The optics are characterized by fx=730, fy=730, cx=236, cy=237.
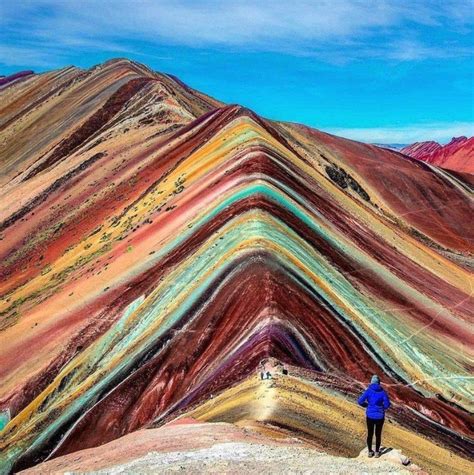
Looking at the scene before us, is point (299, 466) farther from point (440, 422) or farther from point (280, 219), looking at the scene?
point (280, 219)

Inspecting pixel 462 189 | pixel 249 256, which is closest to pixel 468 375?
pixel 249 256

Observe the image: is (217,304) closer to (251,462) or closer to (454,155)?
(251,462)

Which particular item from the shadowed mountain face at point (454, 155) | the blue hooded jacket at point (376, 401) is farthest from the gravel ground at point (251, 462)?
the shadowed mountain face at point (454, 155)

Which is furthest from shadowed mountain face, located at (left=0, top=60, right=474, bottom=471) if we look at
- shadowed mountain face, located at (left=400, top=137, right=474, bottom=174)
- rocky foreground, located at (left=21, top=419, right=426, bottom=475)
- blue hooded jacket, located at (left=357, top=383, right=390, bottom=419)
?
shadowed mountain face, located at (left=400, top=137, right=474, bottom=174)

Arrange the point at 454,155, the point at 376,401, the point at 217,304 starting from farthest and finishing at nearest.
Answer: the point at 454,155 < the point at 217,304 < the point at 376,401

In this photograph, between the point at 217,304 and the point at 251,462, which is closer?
the point at 251,462

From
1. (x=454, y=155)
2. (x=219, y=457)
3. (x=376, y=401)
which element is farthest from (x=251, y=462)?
(x=454, y=155)

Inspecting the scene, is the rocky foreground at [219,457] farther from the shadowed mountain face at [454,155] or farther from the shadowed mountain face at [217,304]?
the shadowed mountain face at [454,155]
